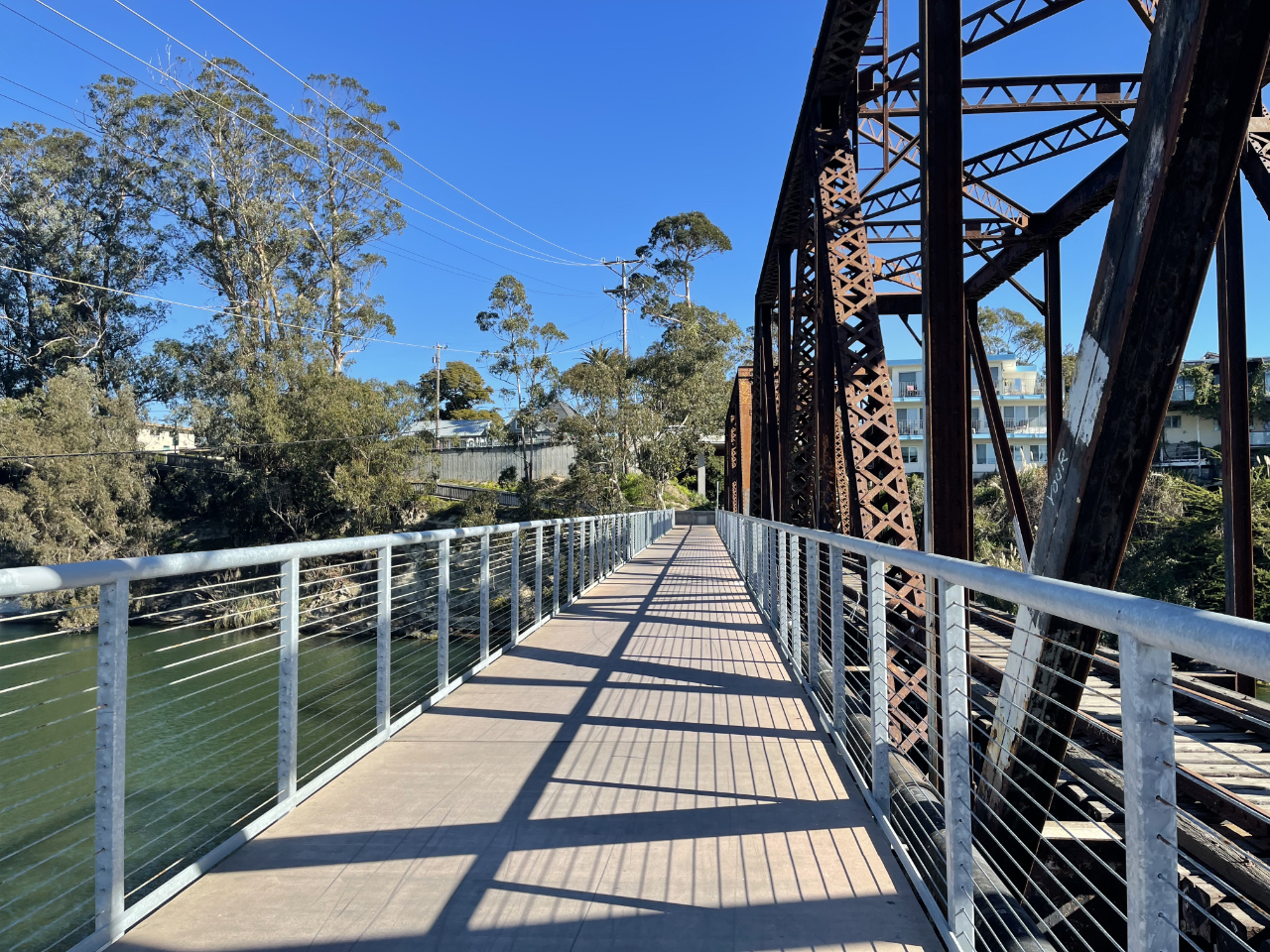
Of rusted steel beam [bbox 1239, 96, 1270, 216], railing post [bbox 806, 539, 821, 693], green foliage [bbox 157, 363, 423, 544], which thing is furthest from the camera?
green foliage [bbox 157, 363, 423, 544]

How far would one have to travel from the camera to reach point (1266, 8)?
1863mm

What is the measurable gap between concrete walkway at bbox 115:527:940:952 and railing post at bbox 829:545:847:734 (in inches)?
7.0

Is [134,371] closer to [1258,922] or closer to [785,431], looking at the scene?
[785,431]

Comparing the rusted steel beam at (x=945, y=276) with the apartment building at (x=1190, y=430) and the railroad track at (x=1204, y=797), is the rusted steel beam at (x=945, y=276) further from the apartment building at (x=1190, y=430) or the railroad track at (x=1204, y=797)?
the apartment building at (x=1190, y=430)

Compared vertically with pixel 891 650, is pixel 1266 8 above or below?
above

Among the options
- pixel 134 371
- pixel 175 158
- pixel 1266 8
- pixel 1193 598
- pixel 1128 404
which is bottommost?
pixel 1193 598

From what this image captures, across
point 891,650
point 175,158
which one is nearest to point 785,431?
point 891,650

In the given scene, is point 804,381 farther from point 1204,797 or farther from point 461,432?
point 461,432

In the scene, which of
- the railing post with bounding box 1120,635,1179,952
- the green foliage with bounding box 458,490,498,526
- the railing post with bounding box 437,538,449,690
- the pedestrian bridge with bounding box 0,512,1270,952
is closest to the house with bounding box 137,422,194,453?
the green foliage with bounding box 458,490,498,526

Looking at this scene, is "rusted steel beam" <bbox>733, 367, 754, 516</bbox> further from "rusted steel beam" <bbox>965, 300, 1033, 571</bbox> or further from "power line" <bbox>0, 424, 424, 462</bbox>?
"rusted steel beam" <bbox>965, 300, 1033, 571</bbox>

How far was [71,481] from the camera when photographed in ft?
97.3

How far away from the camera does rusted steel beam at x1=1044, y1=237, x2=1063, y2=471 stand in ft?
23.7

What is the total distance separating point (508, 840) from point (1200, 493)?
65.3 ft

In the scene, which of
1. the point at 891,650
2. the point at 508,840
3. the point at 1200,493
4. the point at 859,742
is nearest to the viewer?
the point at 508,840
